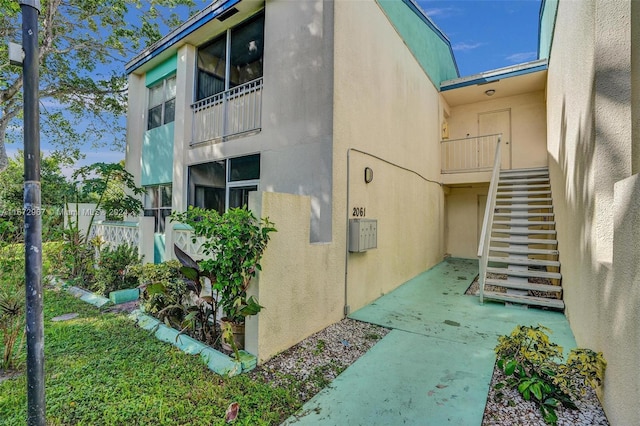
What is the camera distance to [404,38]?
24.3ft

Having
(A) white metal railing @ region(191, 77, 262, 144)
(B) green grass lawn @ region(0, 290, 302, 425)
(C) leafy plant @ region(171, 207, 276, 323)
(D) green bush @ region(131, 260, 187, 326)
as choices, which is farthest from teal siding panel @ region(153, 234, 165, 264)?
(C) leafy plant @ region(171, 207, 276, 323)

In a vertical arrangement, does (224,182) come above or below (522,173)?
below

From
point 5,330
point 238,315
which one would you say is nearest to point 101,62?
point 5,330

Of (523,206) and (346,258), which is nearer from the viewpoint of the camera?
(346,258)

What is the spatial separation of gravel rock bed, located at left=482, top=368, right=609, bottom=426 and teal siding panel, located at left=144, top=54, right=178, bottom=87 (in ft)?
31.7

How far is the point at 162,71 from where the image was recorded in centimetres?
866

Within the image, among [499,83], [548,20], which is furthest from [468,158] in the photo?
[548,20]

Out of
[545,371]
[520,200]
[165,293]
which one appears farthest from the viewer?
[520,200]

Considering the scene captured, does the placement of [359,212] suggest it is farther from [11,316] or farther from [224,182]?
[11,316]

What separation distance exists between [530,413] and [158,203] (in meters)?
9.25

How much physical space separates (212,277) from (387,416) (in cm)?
231

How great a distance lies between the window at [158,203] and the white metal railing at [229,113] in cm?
205

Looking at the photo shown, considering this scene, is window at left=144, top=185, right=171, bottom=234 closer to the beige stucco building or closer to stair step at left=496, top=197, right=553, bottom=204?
the beige stucco building

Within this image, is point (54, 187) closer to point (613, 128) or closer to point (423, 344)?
point (423, 344)
